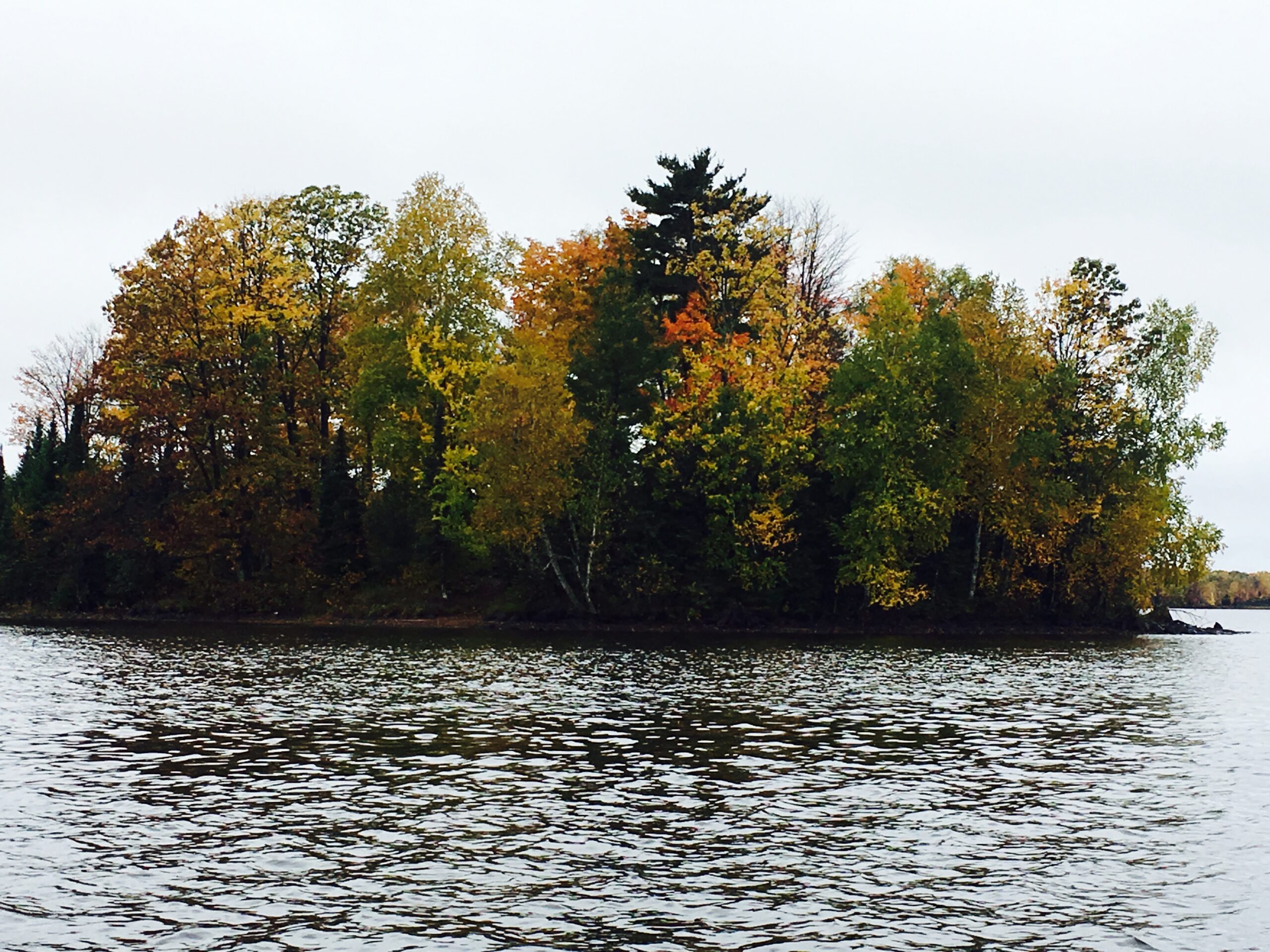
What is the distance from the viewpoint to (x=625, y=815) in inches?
795

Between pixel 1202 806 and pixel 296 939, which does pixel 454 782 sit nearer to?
pixel 296 939

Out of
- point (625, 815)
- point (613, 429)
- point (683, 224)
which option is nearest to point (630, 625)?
point (613, 429)

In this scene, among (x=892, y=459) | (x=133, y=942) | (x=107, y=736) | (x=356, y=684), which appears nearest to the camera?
(x=133, y=942)

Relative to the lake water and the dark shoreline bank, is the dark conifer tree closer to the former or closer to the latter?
the dark shoreline bank

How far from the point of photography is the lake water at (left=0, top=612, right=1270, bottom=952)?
555 inches

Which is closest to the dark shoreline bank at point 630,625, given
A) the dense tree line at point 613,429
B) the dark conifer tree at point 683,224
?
the dense tree line at point 613,429

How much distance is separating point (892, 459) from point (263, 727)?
171 ft

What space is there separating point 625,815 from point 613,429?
5573 centimetres

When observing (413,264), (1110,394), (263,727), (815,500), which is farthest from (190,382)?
(1110,394)

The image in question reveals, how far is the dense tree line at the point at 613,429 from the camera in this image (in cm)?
7500

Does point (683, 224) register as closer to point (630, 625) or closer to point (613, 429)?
point (613, 429)

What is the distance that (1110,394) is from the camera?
264ft

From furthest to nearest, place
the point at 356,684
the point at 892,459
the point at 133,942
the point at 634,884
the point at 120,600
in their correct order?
the point at 120,600 → the point at 892,459 → the point at 356,684 → the point at 634,884 → the point at 133,942

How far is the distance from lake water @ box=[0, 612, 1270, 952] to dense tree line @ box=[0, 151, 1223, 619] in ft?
110
